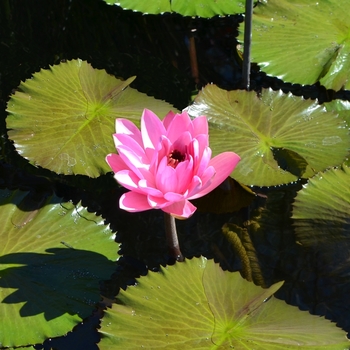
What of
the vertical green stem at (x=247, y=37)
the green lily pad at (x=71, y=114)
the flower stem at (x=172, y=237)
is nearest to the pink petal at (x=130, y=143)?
the flower stem at (x=172, y=237)

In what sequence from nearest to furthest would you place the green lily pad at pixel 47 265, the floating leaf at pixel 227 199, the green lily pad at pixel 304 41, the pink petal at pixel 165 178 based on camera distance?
1. the pink petal at pixel 165 178
2. the green lily pad at pixel 47 265
3. the floating leaf at pixel 227 199
4. the green lily pad at pixel 304 41

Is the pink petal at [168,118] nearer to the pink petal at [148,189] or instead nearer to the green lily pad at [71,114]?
the pink petal at [148,189]

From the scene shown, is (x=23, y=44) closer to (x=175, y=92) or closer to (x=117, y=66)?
(x=117, y=66)

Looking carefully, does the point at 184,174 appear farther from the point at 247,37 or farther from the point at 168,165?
the point at 247,37

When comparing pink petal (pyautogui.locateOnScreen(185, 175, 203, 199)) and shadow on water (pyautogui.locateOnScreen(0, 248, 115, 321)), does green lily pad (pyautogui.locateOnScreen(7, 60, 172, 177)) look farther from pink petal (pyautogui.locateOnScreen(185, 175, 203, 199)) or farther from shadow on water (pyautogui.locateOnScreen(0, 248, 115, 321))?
pink petal (pyautogui.locateOnScreen(185, 175, 203, 199))

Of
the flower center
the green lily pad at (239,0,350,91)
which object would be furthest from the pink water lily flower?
the green lily pad at (239,0,350,91)

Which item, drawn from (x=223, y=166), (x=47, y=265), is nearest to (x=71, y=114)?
(x=47, y=265)

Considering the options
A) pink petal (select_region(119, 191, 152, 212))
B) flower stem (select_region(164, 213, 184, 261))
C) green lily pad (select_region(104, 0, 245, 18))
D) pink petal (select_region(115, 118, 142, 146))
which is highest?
green lily pad (select_region(104, 0, 245, 18))
